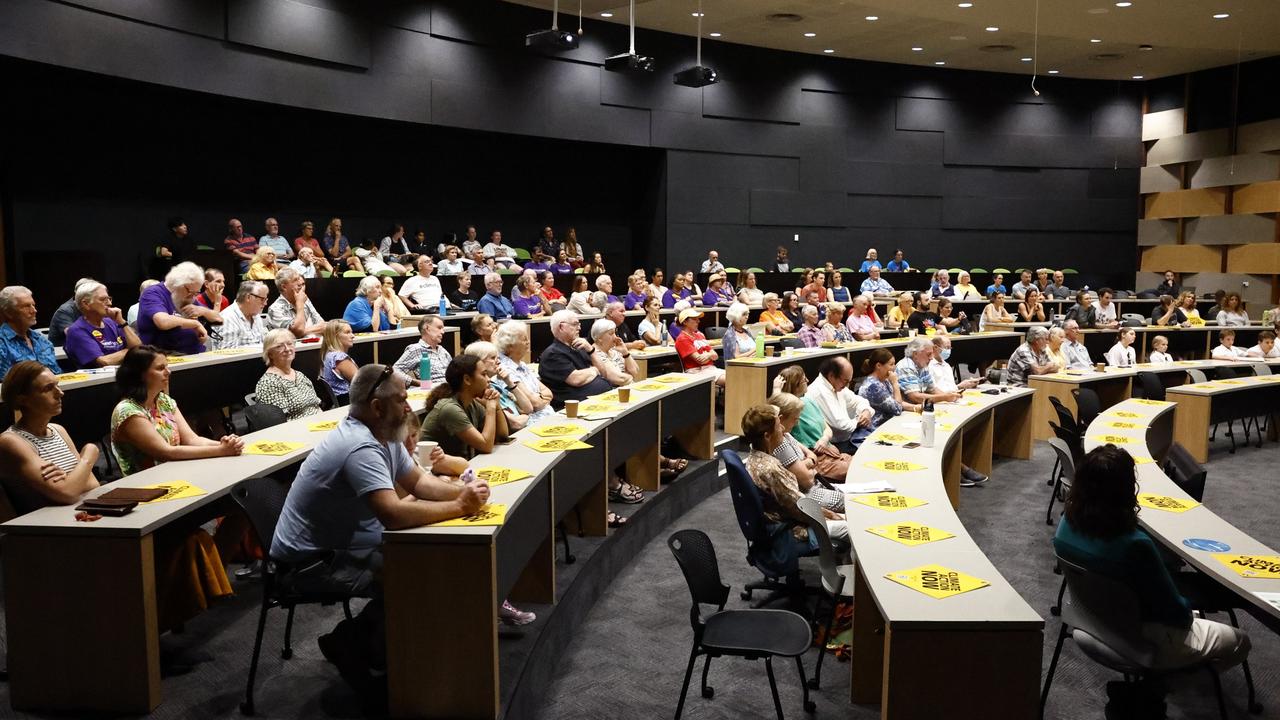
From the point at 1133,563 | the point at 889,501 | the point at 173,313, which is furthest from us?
the point at 173,313

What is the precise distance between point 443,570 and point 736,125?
14358 millimetres

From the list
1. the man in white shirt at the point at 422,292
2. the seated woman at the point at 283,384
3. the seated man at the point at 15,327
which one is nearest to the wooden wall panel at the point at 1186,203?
the man in white shirt at the point at 422,292

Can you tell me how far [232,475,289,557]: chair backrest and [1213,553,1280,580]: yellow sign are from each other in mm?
3457

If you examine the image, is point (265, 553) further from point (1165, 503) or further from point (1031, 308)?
point (1031, 308)

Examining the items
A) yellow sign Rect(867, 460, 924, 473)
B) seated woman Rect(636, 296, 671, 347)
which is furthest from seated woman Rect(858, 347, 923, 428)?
seated woman Rect(636, 296, 671, 347)

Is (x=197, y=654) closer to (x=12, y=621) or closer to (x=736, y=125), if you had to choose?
(x=12, y=621)

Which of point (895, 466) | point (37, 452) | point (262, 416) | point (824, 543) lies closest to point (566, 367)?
point (262, 416)

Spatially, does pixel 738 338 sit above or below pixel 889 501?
above

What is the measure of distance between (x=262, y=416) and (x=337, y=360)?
4.79 feet

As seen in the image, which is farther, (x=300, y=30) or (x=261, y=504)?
(x=300, y=30)

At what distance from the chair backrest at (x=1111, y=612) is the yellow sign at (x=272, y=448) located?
3.22m

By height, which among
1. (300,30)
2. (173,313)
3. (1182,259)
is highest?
(300,30)

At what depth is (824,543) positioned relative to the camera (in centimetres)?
399

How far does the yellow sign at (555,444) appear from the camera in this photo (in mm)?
4348
